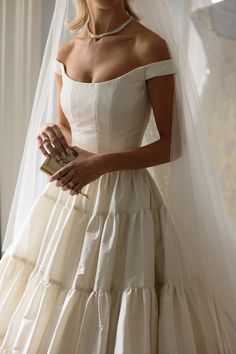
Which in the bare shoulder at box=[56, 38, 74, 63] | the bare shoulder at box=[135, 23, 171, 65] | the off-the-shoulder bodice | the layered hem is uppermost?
the bare shoulder at box=[56, 38, 74, 63]

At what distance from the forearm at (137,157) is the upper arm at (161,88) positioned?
0.05 meters

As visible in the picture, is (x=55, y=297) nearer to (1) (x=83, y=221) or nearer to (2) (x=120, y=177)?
(1) (x=83, y=221)

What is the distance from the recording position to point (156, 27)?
0.98m

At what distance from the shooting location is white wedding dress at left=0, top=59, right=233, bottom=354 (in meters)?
0.89

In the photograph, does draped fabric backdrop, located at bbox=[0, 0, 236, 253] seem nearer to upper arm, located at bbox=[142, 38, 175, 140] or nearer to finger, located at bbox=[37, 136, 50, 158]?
finger, located at bbox=[37, 136, 50, 158]

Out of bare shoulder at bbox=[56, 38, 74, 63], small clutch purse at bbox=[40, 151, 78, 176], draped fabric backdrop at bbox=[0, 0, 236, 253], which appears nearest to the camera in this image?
small clutch purse at bbox=[40, 151, 78, 176]

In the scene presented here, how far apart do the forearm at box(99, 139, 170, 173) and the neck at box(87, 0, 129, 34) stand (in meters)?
0.28

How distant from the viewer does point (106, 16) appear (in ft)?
3.31

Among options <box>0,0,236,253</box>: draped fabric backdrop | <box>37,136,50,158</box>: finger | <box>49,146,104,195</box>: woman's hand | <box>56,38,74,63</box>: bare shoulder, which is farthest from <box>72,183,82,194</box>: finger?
<box>0,0,236,253</box>: draped fabric backdrop

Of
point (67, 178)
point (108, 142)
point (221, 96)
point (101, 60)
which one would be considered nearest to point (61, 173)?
point (67, 178)

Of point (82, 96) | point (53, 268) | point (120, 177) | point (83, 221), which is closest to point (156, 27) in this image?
point (82, 96)

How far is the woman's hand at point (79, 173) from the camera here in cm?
94

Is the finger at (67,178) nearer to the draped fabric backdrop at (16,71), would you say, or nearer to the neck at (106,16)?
the neck at (106,16)

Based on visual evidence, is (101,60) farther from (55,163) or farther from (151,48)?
(55,163)
